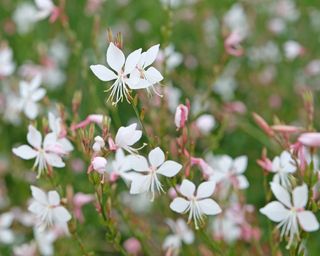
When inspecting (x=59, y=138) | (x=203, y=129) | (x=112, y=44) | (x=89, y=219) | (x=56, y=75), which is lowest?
(x=89, y=219)

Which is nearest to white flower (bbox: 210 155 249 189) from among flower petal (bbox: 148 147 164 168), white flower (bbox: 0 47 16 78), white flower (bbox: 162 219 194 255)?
white flower (bbox: 162 219 194 255)

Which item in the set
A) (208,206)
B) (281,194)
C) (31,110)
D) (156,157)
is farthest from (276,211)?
(31,110)

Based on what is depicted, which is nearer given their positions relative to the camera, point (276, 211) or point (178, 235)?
point (276, 211)

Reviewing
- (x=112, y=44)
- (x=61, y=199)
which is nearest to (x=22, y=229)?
(x=61, y=199)

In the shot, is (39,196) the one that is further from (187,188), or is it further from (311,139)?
(311,139)

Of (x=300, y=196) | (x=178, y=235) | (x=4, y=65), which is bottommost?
(x=178, y=235)

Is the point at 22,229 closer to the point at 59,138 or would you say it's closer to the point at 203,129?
the point at 203,129
